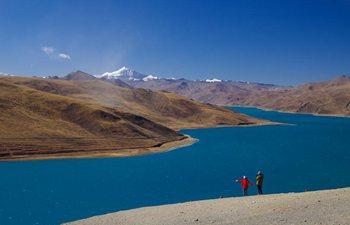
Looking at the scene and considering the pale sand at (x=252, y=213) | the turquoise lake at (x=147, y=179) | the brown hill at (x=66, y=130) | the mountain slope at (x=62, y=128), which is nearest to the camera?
the pale sand at (x=252, y=213)

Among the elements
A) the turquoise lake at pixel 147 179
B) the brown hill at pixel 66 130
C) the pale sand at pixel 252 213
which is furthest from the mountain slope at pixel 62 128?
the pale sand at pixel 252 213

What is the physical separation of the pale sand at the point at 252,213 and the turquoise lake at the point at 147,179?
13443 mm

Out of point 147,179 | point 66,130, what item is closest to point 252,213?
point 147,179

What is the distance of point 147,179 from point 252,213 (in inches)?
1890

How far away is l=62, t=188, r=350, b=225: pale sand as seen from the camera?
87.5 ft

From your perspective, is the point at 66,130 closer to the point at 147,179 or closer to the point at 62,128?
the point at 62,128

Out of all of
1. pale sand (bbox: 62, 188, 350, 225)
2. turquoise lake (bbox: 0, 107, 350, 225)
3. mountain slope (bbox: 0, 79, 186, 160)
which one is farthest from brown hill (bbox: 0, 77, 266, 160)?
pale sand (bbox: 62, 188, 350, 225)

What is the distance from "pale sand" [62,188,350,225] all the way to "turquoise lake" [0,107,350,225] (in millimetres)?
13443

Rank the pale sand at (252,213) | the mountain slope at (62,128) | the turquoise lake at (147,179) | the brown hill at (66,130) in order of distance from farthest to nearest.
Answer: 1. the mountain slope at (62,128)
2. the brown hill at (66,130)
3. the turquoise lake at (147,179)
4. the pale sand at (252,213)

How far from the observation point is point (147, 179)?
76.6m

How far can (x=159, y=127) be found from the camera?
541ft

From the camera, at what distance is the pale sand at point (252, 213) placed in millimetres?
26656

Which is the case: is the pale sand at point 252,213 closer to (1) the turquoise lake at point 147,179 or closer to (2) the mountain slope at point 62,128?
(1) the turquoise lake at point 147,179

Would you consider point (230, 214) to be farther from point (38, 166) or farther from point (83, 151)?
point (83, 151)
